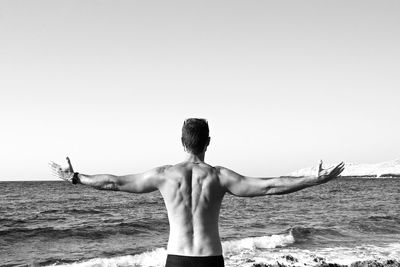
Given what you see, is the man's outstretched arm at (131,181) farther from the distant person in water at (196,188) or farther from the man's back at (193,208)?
the man's back at (193,208)

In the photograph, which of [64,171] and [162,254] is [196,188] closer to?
[64,171]

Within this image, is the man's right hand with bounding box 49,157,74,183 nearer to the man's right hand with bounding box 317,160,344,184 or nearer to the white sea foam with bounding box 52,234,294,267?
the man's right hand with bounding box 317,160,344,184

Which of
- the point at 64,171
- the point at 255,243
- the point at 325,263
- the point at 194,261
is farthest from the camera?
the point at 255,243

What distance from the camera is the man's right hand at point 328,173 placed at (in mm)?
3998

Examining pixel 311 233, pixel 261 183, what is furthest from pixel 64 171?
pixel 311 233

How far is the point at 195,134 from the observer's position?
3.95 m

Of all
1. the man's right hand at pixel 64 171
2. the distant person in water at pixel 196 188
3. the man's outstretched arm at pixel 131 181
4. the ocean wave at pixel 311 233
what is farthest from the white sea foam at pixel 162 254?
the distant person in water at pixel 196 188

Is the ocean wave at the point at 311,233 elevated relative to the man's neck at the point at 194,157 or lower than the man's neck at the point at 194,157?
lower

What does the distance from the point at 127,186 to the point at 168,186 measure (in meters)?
0.39

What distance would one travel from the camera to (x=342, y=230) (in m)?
22.6

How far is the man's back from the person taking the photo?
388 centimetres

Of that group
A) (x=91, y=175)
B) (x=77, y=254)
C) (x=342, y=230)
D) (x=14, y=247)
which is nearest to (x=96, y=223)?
(x=14, y=247)

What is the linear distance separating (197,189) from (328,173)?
1.19 meters

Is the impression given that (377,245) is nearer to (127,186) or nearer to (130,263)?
(130,263)
